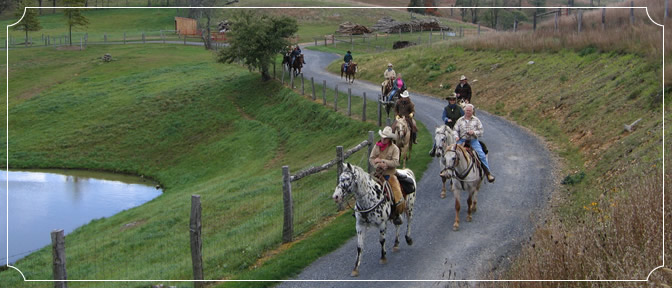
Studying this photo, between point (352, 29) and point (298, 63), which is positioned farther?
point (352, 29)

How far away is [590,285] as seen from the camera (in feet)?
24.5

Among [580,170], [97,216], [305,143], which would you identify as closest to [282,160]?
[305,143]

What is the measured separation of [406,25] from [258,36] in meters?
28.5

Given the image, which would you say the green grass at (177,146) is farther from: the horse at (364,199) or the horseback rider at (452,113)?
the horseback rider at (452,113)

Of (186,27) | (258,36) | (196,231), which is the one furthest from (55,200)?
(186,27)

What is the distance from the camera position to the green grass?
1759cm

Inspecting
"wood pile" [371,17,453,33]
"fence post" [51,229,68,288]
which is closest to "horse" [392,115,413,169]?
"fence post" [51,229,68,288]

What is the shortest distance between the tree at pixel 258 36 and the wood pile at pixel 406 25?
24.0 metres

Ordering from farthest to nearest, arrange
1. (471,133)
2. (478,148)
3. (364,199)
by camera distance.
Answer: (478,148)
(471,133)
(364,199)

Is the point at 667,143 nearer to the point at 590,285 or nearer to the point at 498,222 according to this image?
the point at 498,222

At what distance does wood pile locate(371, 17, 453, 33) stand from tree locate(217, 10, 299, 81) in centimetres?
2399

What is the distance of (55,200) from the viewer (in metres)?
28.8

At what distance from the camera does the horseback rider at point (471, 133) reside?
14328 mm

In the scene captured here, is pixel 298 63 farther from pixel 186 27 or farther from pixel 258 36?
pixel 186 27
